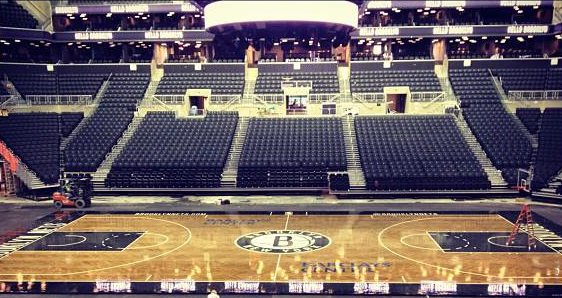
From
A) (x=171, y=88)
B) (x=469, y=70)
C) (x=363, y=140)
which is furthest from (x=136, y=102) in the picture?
(x=469, y=70)

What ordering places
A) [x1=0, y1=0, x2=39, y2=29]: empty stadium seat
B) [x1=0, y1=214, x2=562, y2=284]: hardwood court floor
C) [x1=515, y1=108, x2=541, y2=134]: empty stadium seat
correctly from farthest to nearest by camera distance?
[x1=0, y1=0, x2=39, y2=29]: empty stadium seat → [x1=515, y1=108, x2=541, y2=134]: empty stadium seat → [x1=0, y1=214, x2=562, y2=284]: hardwood court floor

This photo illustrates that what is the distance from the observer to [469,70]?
34.3m

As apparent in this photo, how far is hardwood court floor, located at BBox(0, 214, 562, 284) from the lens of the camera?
13.3 metres

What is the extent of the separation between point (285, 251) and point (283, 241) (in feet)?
3.59

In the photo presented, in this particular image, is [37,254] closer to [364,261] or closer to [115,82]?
[364,261]

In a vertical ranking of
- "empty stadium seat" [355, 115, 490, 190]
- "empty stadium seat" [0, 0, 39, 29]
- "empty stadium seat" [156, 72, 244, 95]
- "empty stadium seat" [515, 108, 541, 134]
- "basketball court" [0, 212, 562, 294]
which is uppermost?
"empty stadium seat" [0, 0, 39, 29]

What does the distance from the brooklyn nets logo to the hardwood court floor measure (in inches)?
1.4

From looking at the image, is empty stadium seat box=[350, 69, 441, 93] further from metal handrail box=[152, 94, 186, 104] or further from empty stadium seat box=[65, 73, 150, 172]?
empty stadium seat box=[65, 73, 150, 172]

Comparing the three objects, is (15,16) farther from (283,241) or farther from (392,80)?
(283,241)

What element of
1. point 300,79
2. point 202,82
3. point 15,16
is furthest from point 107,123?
point 300,79

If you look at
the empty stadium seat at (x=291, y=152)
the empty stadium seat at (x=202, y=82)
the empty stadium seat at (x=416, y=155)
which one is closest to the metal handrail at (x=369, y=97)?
the empty stadium seat at (x=416, y=155)

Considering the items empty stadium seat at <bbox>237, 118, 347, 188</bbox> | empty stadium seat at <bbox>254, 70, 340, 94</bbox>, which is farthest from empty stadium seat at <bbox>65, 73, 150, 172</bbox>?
empty stadium seat at <bbox>254, 70, 340, 94</bbox>

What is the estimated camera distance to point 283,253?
1536 cm

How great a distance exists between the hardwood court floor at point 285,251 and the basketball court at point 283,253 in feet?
0.11
